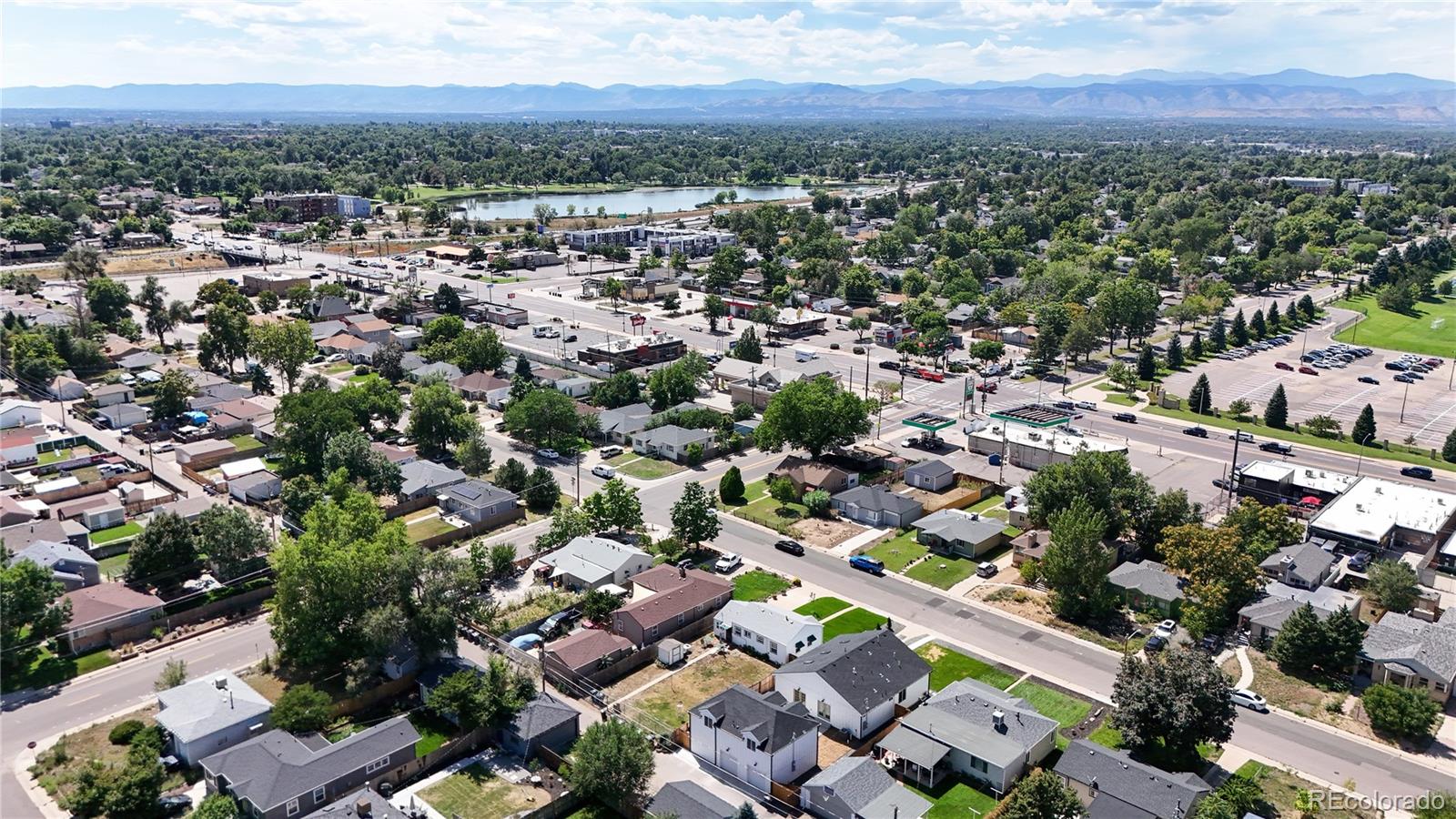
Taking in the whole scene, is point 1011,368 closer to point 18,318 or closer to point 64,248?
point 18,318

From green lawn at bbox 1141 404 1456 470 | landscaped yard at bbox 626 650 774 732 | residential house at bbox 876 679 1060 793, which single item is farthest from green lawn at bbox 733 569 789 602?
green lawn at bbox 1141 404 1456 470

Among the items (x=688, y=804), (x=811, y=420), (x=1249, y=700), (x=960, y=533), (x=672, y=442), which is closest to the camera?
(x=688, y=804)

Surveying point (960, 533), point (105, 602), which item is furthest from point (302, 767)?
point (960, 533)

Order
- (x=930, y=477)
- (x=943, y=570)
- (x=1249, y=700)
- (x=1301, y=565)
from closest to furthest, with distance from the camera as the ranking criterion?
(x=1249, y=700) → (x=1301, y=565) → (x=943, y=570) → (x=930, y=477)

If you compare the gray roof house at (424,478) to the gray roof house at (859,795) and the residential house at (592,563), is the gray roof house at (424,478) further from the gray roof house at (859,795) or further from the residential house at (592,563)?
the gray roof house at (859,795)

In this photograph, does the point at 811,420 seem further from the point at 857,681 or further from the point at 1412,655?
the point at 1412,655

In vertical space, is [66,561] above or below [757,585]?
above
